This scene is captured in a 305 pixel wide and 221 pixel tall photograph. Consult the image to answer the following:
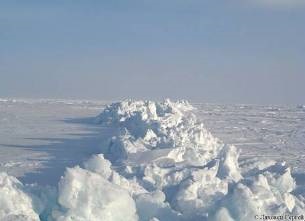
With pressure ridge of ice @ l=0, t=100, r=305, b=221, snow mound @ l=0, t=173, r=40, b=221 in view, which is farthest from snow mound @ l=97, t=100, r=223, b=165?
snow mound @ l=0, t=173, r=40, b=221

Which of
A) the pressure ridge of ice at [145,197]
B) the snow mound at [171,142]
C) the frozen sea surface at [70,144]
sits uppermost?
the pressure ridge of ice at [145,197]

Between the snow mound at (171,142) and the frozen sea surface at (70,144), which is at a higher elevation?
the snow mound at (171,142)

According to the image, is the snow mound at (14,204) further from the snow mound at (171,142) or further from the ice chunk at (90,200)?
the snow mound at (171,142)

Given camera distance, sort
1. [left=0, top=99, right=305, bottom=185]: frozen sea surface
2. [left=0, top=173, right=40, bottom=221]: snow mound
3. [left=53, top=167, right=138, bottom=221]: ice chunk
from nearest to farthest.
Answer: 1. [left=0, top=173, right=40, bottom=221]: snow mound
2. [left=53, top=167, right=138, bottom=221]: ice chunk
3. [left=0, top=99, right=305, bottom=185]: frozen sea surface

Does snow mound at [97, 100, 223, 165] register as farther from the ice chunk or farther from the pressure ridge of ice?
the ice chunk

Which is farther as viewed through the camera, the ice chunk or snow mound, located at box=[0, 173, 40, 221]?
the ice chunk

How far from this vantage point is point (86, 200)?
809 centimetres

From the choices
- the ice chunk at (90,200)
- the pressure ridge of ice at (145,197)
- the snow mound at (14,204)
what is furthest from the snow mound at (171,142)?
the snow mound at (14,204)

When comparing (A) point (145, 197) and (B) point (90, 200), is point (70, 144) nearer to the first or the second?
(A) point (145, 197)

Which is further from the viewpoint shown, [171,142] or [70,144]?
[70,144]

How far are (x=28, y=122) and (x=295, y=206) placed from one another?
23.8 metres

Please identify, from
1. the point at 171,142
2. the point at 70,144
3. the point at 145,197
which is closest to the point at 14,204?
the point at 145,197

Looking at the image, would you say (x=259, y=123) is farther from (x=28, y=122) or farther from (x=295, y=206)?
(x=295, y=206)

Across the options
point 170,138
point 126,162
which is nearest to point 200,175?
point 126,162
